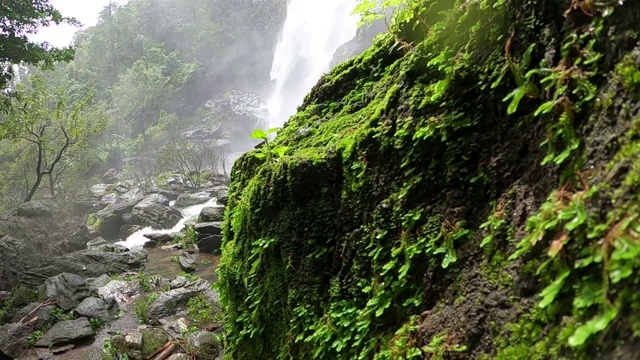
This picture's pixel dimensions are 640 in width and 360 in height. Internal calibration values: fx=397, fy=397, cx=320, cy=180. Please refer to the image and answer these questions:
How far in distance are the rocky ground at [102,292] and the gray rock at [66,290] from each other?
1.1 inches

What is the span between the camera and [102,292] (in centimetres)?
1364

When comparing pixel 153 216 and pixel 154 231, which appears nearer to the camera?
pixel 154 231

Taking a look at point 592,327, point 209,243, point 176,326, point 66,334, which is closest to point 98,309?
point 66,334

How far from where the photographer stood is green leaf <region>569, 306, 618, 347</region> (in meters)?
1.18

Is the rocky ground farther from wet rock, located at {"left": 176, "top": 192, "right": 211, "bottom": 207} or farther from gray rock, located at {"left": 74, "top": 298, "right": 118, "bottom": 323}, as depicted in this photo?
wet rock, located at {"left": 176, "top": 192, "right": 211, "bottom": 207}

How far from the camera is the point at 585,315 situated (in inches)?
50.9

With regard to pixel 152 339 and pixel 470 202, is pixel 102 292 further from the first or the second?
pixel 470 202

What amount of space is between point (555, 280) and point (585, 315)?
157mm

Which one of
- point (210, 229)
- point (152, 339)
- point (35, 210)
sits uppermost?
point (35, 210)

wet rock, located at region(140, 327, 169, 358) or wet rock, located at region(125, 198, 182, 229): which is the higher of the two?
wet rock, located at region(125, 198, 182, 229)

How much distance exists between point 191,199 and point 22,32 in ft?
62.2

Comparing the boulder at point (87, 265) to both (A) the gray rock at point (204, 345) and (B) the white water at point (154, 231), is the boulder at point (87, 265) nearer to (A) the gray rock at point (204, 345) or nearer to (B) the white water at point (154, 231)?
(B) the white water at point (154, 231)

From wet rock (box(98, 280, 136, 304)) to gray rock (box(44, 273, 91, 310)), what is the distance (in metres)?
0.52

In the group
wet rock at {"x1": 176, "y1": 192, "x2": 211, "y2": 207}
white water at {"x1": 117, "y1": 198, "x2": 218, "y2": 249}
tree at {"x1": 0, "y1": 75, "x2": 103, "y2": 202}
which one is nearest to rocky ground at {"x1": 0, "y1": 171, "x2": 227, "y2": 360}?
white water at {"x1": 117, "y1": 198, "x2": 218, "y2": 249}
